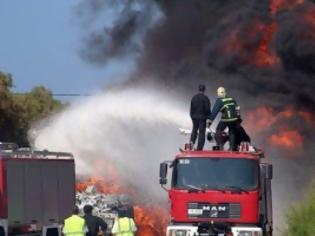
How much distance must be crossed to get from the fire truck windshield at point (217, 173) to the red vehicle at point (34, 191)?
A: 5.55 meters

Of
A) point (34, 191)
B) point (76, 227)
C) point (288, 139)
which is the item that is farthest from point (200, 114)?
point (288, 139)

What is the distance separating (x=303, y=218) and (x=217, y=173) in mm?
2516

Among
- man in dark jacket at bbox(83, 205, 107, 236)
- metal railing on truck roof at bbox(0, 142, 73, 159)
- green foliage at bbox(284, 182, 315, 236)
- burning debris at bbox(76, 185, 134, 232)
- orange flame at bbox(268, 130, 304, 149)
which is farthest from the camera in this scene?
orange flame at bbox(268, 130, 304, 149)

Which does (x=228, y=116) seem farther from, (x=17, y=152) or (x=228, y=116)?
(x=17, y=152)

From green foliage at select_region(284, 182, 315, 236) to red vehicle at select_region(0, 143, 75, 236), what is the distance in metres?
7.87

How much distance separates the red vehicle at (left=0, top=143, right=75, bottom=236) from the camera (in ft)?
88.3

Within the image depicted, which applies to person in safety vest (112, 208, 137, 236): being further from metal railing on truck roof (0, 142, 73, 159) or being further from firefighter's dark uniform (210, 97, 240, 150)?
A: metal railing on truck roof (0, 142, 73, 159)

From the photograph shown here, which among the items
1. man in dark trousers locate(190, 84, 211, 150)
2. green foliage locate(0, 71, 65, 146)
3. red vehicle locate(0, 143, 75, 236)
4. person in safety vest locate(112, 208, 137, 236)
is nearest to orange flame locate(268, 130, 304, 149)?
red vehicle locate(0, 143, 75, 236)

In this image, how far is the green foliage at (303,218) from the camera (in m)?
21.5

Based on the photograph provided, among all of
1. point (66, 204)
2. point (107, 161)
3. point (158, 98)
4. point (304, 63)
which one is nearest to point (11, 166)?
point (66, 204)

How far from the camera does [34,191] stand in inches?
1140

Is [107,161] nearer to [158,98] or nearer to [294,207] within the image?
[158,98]

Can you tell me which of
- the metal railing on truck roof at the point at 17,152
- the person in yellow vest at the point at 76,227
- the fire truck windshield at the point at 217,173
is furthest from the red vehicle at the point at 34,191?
the fire truck windshield at the point at 217,173

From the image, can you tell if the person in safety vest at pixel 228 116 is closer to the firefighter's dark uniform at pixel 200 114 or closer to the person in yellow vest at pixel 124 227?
the firefighter's dark uniform at pixel 200 114
